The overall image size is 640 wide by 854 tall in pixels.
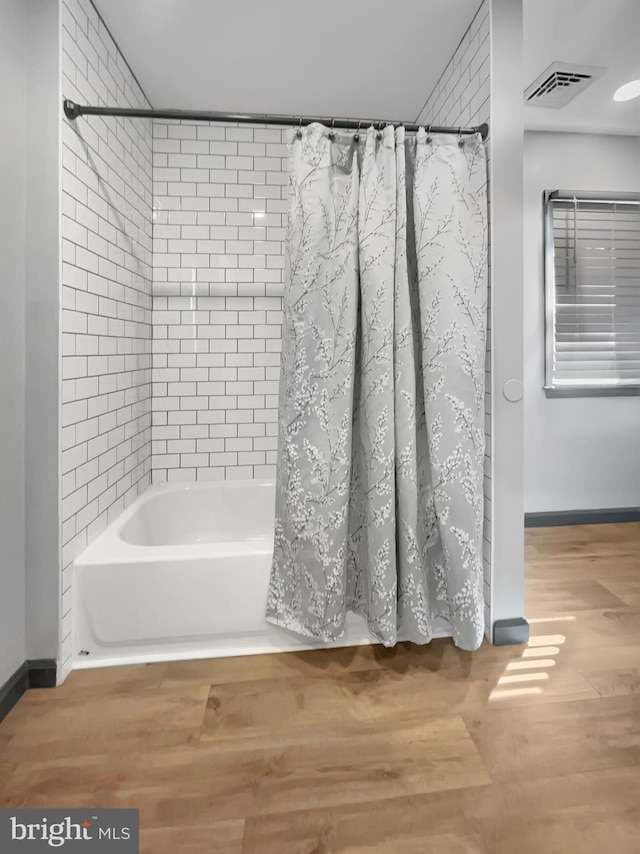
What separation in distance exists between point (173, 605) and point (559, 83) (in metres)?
3.08

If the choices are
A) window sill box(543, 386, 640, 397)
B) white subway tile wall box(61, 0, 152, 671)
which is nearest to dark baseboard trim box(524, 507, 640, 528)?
window sill box(543, 386, 640, 397)

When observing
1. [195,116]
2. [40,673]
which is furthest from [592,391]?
[40,673]

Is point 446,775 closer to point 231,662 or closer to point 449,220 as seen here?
point 231,662

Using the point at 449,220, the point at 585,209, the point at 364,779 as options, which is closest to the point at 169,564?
the point at 364,779

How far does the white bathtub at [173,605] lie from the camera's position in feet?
5.24

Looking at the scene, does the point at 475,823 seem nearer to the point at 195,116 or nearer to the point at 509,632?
the point at 509,632

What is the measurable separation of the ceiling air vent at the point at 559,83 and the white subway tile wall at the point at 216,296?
1362 mm

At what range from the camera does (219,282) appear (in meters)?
2.47

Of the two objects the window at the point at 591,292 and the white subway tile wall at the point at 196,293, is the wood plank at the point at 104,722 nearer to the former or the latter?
the white subway tile wall at the point at 196,293

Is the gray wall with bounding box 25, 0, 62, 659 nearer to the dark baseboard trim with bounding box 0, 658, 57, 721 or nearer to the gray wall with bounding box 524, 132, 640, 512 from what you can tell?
the dark baseboard trim with bounding box 0, 658, 57, 721

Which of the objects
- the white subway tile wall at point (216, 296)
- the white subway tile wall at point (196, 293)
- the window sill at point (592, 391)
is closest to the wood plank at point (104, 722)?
the white subway tile wall at point (196, 293)

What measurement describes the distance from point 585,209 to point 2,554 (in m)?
3.56

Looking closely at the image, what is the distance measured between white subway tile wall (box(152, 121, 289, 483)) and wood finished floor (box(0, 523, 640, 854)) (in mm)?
1220

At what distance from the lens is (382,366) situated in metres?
1.52
